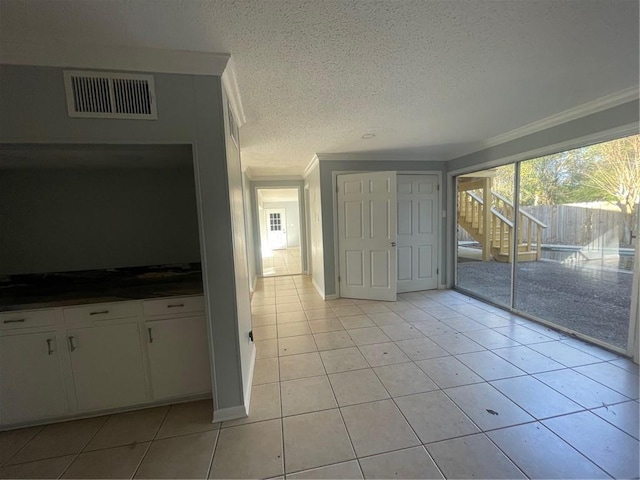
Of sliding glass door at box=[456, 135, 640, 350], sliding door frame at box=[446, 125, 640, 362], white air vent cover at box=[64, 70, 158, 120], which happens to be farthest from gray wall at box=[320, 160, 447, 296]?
white air vent cover at box=[64, 70, 158, 120]

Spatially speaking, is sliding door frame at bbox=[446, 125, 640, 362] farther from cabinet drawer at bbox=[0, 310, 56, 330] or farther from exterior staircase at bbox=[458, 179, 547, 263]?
cabinet drawer at bbox=[0, 310, 56, 330]

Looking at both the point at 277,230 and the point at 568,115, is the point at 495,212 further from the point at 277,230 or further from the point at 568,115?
the point at 277,230

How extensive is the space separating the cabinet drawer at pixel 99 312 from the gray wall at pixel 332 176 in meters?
2.79

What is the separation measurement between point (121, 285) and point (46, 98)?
1.30m

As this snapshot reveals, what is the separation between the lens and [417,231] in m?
4.37

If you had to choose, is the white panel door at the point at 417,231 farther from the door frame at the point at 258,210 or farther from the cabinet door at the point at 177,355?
the cabinet door at the point at 177,355

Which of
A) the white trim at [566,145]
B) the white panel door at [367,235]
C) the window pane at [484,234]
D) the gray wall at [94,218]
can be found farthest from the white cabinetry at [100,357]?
the window pane at [484,234]

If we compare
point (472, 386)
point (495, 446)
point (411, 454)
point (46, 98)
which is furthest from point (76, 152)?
point (472, 386)

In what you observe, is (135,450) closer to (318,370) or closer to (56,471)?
(56,471)

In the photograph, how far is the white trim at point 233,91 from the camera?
1611 mm

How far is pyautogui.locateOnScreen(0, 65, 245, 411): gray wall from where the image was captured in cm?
138

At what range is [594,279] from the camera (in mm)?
3447

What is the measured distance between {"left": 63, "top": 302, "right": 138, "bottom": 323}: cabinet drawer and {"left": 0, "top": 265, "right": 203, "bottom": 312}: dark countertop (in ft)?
0.11

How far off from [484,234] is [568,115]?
13.3 feet
